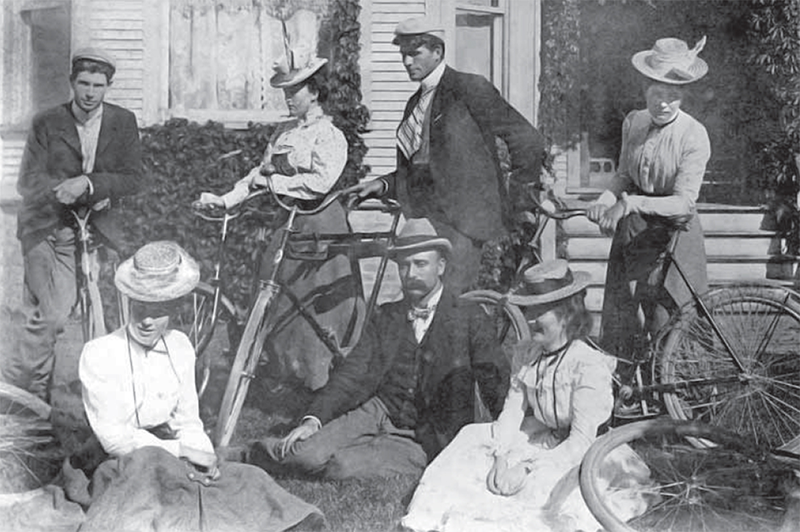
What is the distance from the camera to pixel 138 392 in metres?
6.05

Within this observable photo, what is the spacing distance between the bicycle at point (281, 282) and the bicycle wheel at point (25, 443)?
944 millimetres

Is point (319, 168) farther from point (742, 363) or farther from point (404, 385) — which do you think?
point (742, 363)

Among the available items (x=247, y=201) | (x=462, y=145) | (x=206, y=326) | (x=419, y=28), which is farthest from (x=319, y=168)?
(x=206, y=326)

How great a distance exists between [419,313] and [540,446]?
0.89 meters

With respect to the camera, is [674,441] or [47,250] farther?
[47,250]

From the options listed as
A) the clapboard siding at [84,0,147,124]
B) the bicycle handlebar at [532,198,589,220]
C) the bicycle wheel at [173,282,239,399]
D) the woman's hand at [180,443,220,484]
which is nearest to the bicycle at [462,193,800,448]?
the bicycle handlebar at [532,198,589,220]

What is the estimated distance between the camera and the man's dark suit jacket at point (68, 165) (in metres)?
6.66

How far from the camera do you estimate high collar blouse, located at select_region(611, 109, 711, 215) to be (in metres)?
6.40

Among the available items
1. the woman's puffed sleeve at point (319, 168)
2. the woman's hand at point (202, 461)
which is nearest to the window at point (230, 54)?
the woman's puffed sleeve at point (319, 168)

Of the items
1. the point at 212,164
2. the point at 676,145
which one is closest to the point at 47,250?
the point at 212,164

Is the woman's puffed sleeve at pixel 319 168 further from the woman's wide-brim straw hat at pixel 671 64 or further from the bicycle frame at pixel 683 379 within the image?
the bicycle frame at pixel 683 379

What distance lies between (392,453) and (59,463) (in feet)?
5.65

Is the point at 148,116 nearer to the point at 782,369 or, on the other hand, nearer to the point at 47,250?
the point at 47,250

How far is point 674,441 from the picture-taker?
20.7 feet
